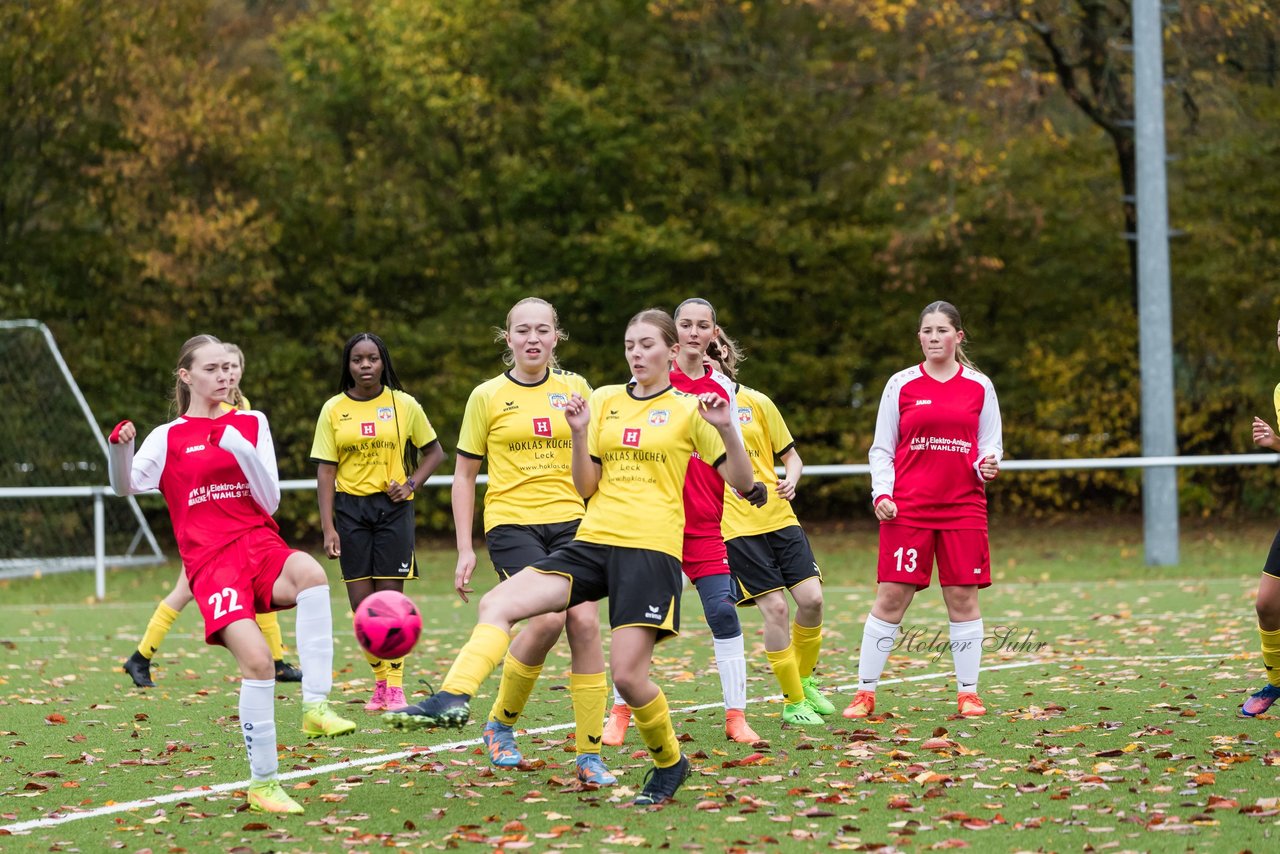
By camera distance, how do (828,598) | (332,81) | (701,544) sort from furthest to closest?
1. (332,81)
2. (828,598)
3. (701,544)

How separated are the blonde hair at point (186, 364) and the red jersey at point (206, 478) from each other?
33cm

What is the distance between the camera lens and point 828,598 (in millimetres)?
15883

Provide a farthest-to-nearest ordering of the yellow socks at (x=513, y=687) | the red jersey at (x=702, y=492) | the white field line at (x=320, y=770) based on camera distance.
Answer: the red jersey at (x=702, y=492)
the yellow socks at (x=513, y=687)
the white field line at (x=320, y=770)

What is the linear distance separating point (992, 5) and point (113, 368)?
1378 cm

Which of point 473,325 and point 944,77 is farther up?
point 944,77

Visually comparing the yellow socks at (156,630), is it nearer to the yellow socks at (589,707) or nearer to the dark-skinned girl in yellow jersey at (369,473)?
the dark-skinned girl in yellow jersey at (369,473)

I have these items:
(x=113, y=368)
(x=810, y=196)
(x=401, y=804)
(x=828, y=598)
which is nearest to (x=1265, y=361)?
(x=810, y=196)

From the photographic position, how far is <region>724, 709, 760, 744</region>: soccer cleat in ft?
24.5

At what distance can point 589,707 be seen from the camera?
21.0 ft

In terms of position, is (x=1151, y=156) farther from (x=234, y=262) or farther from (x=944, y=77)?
(x=234, y=262)

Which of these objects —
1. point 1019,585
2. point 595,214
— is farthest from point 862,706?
point 595,214

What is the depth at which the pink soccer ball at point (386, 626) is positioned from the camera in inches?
227

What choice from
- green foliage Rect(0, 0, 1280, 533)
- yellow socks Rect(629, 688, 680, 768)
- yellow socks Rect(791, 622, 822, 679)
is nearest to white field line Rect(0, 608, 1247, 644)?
yellow socks Rect(791, 622, 822, 679)

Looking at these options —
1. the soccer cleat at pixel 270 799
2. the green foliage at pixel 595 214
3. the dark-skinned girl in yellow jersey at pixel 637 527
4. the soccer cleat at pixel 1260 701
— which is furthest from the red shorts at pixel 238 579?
the green foliage at pixel 595 214
